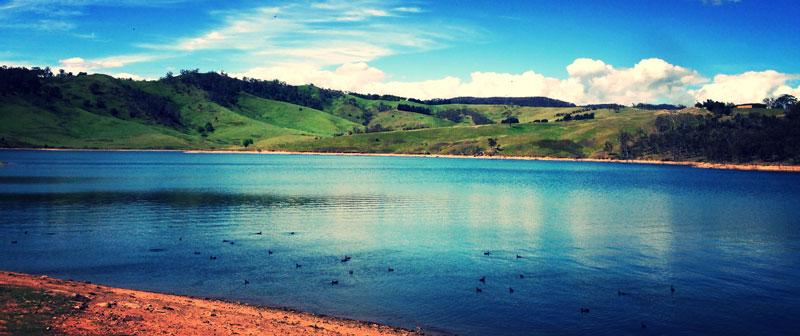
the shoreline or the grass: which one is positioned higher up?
the grass

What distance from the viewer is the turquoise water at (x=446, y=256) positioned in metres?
32.0

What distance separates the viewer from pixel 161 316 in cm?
2622

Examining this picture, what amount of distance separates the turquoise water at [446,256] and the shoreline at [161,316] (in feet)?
7.74

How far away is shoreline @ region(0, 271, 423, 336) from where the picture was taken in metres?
24.1

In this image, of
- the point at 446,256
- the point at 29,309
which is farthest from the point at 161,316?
the point at 446,256

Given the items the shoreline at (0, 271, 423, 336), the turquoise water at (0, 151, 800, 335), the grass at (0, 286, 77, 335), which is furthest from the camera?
the turquoise water at (0, 151, 800, 335)

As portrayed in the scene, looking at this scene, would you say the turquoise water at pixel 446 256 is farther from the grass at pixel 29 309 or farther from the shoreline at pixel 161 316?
the grass at pixel 29 309

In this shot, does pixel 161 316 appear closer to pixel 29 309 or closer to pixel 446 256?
pixel 29 309

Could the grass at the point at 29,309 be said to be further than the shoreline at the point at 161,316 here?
No

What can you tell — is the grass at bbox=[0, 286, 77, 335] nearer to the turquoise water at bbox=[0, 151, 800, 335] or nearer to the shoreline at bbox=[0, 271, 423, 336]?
the shoreline at bbox=[0, 271, 423, 336]

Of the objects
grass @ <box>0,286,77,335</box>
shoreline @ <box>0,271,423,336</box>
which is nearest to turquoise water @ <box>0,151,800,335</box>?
shoreline @ <box>0,271,423,336</box>

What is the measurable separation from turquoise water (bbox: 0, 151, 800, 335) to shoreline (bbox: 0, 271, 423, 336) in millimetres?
2359

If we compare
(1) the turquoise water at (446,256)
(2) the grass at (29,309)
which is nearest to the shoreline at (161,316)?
(2) the grass at (29,309)

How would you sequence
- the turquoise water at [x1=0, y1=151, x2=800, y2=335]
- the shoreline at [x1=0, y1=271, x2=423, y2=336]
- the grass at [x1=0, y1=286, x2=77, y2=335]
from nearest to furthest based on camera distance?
the grass at [x1=0, y1=286, x2=77, y2=335] → the shoreline at [x1=0, y1=271, x2=423, y2=336] → the turquoise water at [x1=0, y1=151, x2=800, y2=335]
